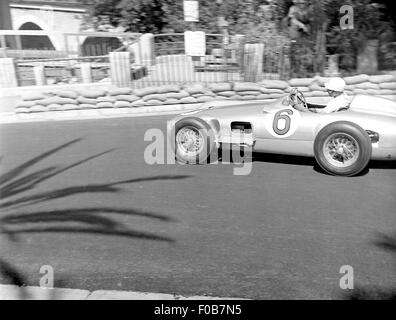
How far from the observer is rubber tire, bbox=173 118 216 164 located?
5.62m

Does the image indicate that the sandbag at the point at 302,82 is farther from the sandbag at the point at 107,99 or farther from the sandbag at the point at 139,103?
the sandbag at the point at 107,99

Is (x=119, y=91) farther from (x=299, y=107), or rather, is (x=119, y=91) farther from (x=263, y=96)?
(x=299, y=107)

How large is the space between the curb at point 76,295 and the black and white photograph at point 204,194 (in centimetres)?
1

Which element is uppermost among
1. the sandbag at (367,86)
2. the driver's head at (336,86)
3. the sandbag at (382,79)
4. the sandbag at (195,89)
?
the driver's head at (336,86)

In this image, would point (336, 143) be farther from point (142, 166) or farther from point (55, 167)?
point (55, 167)

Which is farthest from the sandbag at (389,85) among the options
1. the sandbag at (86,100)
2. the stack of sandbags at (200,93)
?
the sandbag at (86,100)

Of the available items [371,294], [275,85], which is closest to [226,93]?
[275,85]

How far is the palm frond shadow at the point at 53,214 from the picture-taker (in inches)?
157

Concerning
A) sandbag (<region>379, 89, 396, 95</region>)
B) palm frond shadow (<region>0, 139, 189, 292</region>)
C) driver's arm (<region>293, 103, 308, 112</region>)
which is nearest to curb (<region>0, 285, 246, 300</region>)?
palm frond shadow (<region>0, 139, 189, 292</region>)

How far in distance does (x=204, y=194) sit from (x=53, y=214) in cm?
169

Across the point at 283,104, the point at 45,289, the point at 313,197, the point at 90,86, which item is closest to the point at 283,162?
the point at 283,104

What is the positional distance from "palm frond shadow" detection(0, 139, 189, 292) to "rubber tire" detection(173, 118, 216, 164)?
0.48 meters

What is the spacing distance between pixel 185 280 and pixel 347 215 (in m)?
1.90

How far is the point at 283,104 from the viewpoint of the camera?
5.45 m
